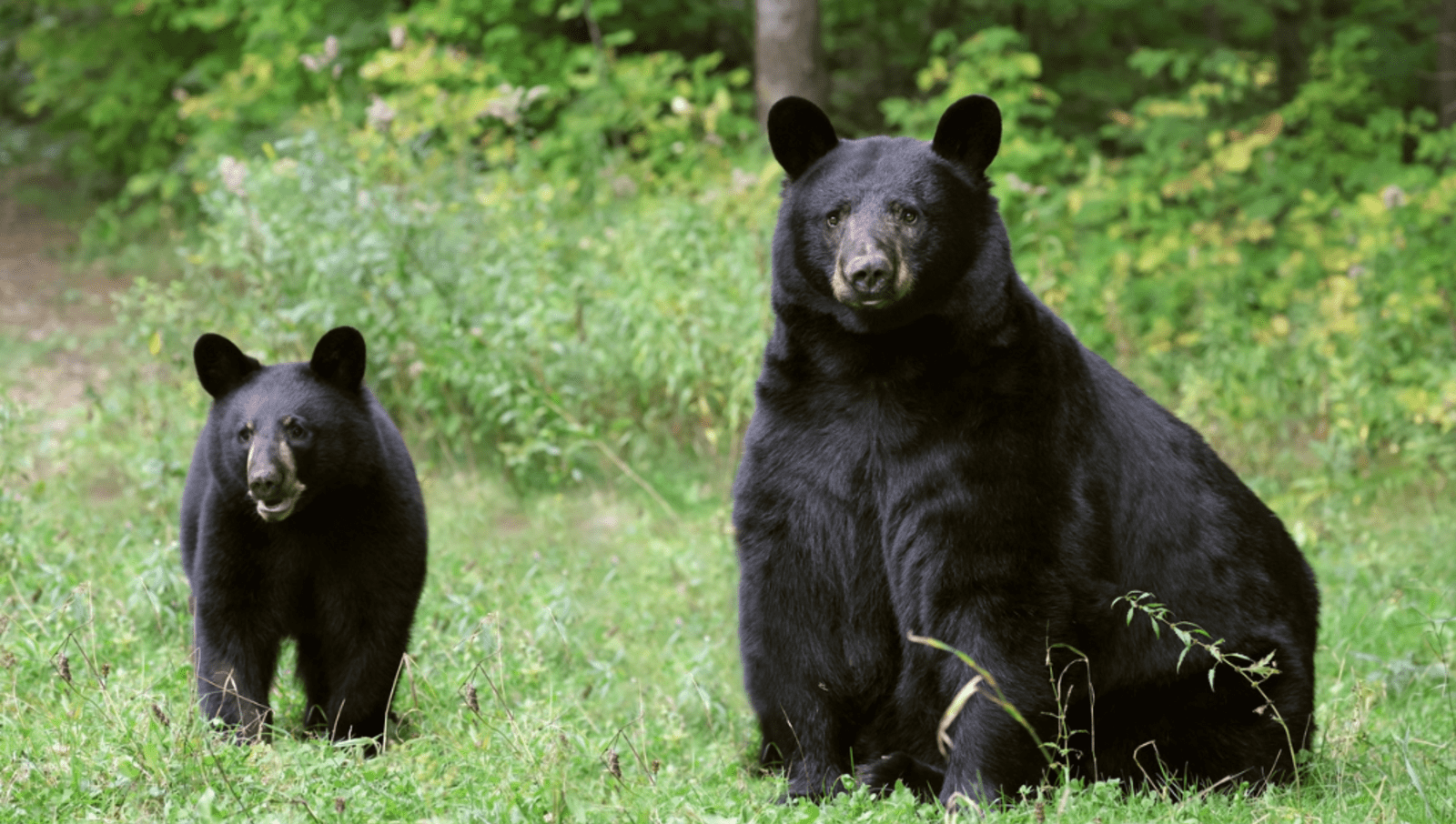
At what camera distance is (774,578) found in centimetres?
323

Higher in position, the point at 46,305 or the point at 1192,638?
the point at 1192,638

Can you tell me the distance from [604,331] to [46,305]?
5600mm

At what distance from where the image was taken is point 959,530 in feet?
9.80

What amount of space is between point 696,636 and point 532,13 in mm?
7203

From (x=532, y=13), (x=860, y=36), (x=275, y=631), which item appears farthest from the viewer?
(x=860, y=36)

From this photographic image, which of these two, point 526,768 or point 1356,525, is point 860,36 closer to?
point 1356,525

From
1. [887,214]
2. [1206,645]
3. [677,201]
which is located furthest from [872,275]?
[677,201]

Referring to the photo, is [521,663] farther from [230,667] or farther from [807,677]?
[807,677]

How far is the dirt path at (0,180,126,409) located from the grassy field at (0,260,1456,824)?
14.6 inches

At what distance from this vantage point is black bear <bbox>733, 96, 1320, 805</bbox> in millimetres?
2998

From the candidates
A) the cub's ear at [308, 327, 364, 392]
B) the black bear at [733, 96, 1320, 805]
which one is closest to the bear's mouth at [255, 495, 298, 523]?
the cub's ear at [308, 327, 364, 392]

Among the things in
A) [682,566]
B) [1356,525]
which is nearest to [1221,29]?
[1356,525]

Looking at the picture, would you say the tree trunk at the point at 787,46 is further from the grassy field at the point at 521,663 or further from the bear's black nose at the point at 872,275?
the bear's black nose at the point at 872,275

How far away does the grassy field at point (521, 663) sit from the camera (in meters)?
2.88
